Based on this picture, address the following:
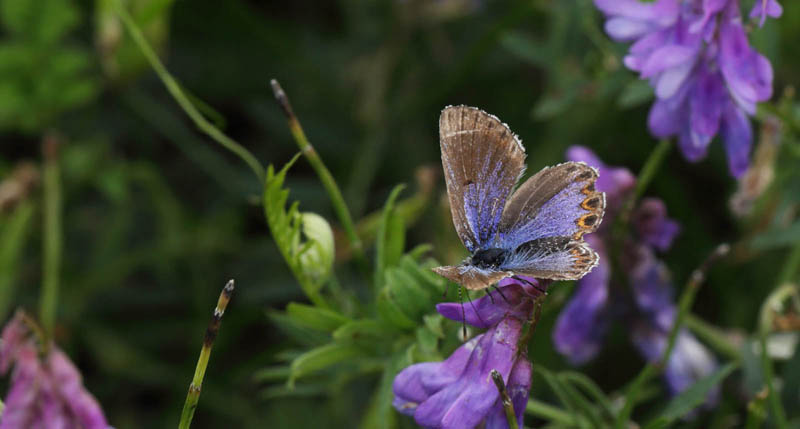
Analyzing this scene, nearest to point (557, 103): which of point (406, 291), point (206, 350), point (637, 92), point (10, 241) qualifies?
A: point (637, 92)

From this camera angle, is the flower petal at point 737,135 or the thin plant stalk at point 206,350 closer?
the thin plant stalk at point 206,350

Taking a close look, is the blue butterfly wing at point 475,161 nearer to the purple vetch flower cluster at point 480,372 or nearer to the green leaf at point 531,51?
the purple vetch flower cluster at point 480,372

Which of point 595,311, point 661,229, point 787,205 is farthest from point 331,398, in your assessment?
point 787,205

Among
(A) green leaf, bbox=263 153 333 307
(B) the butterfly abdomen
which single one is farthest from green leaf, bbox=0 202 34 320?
(B) the butterfly abdomen

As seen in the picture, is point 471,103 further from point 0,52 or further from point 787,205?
point 0,52

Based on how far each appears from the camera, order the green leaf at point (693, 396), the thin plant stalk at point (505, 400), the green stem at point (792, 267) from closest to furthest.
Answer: the thin plant stalk at point (505, 400) < the green leaf at point (693, 396) < the green stem at point (792, 267)

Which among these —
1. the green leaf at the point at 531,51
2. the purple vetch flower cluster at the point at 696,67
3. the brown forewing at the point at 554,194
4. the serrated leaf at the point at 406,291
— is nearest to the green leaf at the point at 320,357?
the serrated leaf at the point at 406,291

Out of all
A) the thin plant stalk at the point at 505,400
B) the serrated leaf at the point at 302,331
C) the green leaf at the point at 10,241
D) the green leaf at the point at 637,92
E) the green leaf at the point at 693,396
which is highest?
the green leaf at the point at 10,241
